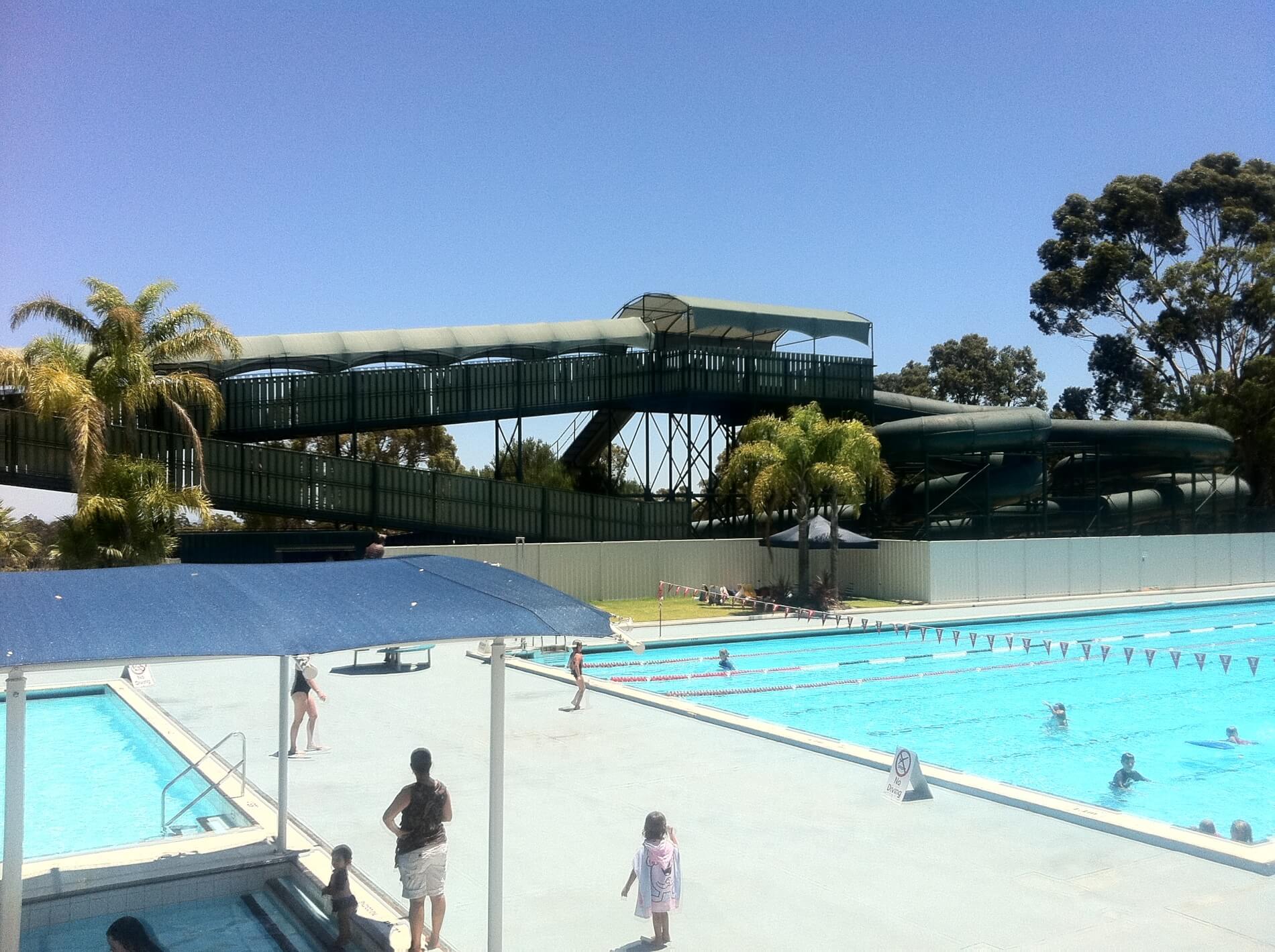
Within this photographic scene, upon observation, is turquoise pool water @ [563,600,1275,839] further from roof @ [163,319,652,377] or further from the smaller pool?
roof @ [163,319,652,377]

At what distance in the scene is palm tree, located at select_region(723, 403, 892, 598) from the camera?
93.5ft

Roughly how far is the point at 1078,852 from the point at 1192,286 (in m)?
55.8

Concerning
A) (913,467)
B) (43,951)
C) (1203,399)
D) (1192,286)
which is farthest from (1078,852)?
(1192,286)

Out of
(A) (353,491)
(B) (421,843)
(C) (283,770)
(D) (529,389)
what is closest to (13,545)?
(A) (353,491)

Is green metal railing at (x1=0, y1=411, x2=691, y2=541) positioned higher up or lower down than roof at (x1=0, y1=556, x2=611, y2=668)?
higher up

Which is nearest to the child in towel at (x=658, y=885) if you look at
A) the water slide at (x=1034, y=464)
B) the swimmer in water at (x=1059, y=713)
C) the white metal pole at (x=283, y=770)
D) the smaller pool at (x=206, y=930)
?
the smaller pool at (x=206, y=930)

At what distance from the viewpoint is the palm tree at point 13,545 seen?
814 inches

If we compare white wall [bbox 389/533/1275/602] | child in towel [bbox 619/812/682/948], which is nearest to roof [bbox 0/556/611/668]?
child in towel [bbox 619/812/682/948]

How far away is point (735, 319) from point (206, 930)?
29.0m

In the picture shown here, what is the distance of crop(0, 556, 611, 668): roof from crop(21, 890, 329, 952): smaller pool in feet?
7.12

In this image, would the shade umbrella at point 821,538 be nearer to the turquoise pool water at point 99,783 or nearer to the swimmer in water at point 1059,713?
the swimmer in water at point 1059,713

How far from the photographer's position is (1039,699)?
18.0 m

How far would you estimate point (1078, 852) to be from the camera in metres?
8.33

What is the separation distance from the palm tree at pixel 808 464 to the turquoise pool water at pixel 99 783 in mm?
17633
